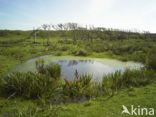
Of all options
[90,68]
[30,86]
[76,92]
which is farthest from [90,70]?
[30,86]

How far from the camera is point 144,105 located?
3.51 metres

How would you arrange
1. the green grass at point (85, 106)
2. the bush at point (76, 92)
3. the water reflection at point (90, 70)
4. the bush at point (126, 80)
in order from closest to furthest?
1. the green grass at point (85, 106)
2. the bush at point (76, 92)
3. the bush at point (126, 80)
4. the water reflection at point (90, 70)

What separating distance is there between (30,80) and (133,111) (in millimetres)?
4208

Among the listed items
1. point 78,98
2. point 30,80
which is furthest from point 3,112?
point 78,98

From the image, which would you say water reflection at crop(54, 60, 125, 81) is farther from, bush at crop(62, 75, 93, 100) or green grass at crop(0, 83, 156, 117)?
green grass at crop(0, 83, 156, 117)

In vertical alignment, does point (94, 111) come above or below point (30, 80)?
below

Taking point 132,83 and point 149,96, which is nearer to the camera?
point 149,96

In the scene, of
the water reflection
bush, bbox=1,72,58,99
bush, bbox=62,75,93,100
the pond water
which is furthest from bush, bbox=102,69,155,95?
bush, bbox=1,72,58,99

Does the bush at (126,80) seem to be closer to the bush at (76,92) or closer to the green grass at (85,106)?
the green grass at (85,106)

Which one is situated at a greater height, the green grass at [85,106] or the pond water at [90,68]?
the pond water at [90,68]

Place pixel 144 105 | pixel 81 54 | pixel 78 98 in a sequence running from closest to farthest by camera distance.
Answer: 1. pixel 144 105
2. pixel 78 98
3. pixel 81 54

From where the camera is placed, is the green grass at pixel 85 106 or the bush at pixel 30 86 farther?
the bush at pixel 30 86

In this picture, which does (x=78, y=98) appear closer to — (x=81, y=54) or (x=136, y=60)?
(x=136, y=60)

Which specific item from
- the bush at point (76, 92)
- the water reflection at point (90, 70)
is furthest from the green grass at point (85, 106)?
the water reflection at point (90, 70)
